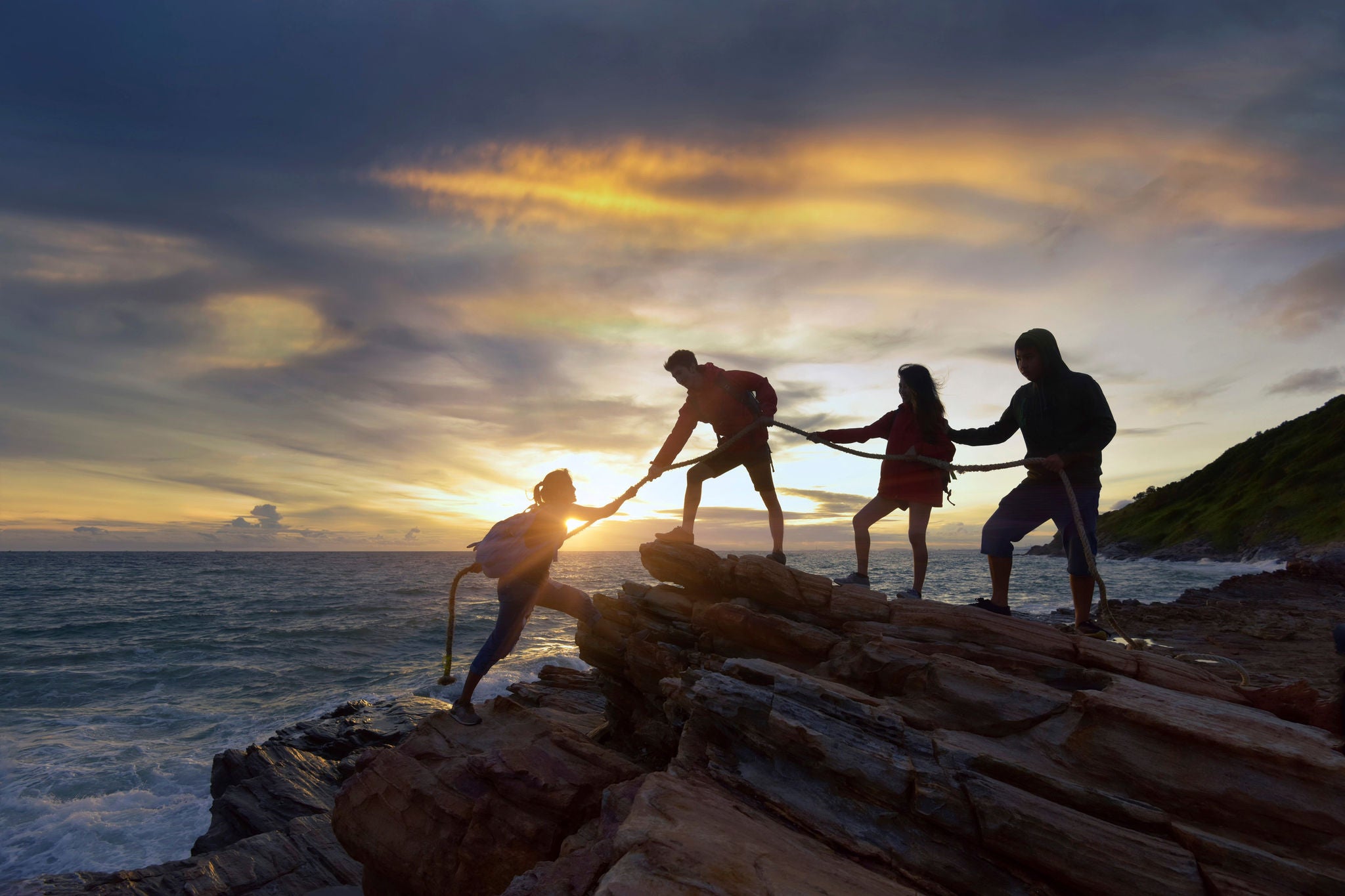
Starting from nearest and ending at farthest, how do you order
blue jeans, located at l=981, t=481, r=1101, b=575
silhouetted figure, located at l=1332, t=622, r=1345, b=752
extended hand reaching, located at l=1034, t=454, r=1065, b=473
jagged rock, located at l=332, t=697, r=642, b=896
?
silhouetted figure, located at l=1332, t=622, r=1345, b=752 → jagged rock, located at l=332, t=697, r=642, b=896 → extended hand reaching, located at l=1034, t=454, r=1065, b=473 → blue jeans, located at l=981, t=481, r=1101, b=575

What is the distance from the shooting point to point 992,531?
7.65m

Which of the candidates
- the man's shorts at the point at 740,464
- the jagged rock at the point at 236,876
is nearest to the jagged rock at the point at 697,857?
the man's shorts at the point at 740,464

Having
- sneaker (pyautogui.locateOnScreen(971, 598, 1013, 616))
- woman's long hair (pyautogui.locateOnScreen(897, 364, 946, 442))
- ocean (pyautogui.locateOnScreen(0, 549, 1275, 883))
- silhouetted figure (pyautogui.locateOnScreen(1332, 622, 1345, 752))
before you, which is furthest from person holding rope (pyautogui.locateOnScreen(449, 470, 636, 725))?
ocean (pyautogui.locateOnScreen(0, 549, 1275, 883))

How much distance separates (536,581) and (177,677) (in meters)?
25.7

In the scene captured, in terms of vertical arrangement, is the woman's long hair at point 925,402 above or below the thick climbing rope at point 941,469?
above

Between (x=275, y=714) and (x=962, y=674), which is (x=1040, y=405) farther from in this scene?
(x=275, y=714)

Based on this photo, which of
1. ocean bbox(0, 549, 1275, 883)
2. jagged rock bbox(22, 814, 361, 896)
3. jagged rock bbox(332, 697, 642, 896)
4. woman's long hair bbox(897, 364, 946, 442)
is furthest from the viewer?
ocean bbox(0, 549, 1275, 883)

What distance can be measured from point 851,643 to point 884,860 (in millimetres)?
2491

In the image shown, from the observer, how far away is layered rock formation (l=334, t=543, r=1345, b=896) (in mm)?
4062

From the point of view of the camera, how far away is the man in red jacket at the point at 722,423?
909cm

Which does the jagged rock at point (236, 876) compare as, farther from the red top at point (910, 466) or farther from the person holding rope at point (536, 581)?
the red top at point (910, 466)

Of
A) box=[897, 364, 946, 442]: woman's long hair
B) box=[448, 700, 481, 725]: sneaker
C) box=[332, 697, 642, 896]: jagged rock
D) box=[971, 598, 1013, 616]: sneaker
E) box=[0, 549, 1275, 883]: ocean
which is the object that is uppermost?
box=[897, 364, 946, 442]: woman's long hair

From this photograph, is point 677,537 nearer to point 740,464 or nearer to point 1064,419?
point 740,464

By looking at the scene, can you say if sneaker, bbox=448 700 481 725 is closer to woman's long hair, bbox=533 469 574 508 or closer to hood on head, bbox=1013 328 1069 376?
woman's long hair, bbox=533 469 574 508
